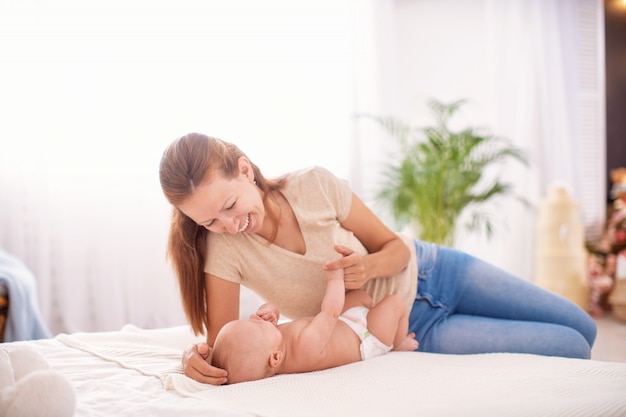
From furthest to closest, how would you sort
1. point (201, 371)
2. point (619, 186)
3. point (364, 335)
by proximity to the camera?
point (619, 186)
point (364, 335)
point (201, 371)

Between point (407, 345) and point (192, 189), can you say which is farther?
point (407, 345)

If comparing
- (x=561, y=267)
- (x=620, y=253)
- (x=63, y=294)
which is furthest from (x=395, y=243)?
(x=620, y=253)

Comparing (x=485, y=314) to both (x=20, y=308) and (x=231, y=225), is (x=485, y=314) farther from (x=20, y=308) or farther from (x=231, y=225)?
(x=20, y=308)

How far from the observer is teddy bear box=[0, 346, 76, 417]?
40.5 inches

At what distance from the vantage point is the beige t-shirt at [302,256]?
177 centimetres

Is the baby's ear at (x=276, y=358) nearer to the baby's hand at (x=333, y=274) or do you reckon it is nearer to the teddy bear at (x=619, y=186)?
the baby's hand at (x=333, y=274)

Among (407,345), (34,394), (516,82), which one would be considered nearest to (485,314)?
(407,345)

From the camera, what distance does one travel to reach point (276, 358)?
1475 mm

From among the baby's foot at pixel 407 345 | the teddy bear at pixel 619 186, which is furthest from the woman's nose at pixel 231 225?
the teddy bear at pixel 619 186

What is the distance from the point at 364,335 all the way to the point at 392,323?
0.30 ft

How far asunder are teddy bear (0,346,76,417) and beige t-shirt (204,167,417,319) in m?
0.68

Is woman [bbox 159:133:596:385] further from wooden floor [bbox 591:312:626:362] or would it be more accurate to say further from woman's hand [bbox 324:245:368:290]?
wooden floor [bbox 591:312:626:362]

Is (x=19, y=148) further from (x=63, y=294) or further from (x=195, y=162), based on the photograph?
(x=195, y=162)

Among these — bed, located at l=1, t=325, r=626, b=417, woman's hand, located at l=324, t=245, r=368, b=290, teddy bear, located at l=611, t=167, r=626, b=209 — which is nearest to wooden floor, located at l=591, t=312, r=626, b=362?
teddy bear, located at l=611, t=167, r=626, b=209
